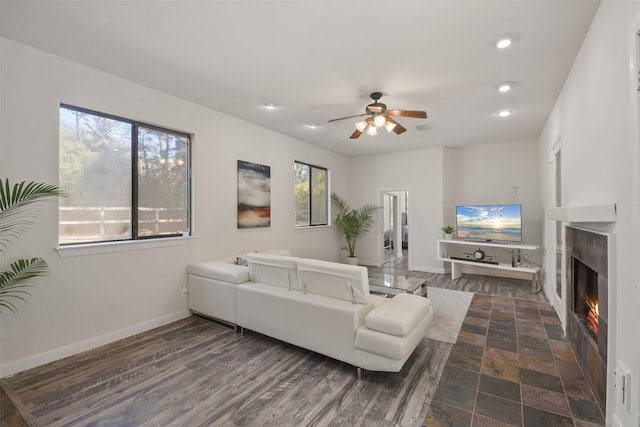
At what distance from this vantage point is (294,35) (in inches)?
94.4

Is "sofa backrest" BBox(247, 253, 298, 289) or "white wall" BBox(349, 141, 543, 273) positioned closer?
"sofa backrest" BBox(247, 253, 298, 289)

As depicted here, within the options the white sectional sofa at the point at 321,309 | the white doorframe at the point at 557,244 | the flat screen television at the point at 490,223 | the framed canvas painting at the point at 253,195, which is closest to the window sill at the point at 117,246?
the white sectional sofa at the point at 321,309

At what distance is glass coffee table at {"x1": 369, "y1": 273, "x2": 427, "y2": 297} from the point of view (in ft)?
11.9

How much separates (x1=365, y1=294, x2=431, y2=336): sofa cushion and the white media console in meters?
3.46

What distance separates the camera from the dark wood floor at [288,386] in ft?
6.38

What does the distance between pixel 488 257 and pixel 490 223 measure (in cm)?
82

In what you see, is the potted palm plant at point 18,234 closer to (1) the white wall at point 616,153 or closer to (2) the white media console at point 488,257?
(1) the white wall at point 616,153

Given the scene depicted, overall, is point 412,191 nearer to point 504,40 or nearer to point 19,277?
point 504,40

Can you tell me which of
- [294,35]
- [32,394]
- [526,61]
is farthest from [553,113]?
[32,394]

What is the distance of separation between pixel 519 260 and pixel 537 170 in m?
1.86

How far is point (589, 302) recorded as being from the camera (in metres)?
2.51

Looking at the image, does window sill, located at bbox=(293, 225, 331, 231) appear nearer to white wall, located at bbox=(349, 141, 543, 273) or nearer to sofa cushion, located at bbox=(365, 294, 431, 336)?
white wall, located at bbox=(349, 141, 543, 273)

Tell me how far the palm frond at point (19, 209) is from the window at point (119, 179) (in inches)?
11.4

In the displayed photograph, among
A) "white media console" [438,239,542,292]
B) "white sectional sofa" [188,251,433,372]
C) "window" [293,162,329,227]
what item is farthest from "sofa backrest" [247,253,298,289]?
"white media console" [438,239,542,292]
